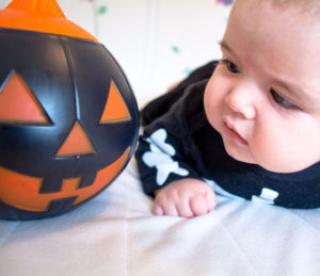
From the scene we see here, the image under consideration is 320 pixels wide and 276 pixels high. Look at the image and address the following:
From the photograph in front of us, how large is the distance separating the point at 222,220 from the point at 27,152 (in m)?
0.36

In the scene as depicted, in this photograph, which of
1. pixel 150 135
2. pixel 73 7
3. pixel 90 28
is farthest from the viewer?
pixel 90 28

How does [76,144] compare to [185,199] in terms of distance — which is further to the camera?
[185,199]

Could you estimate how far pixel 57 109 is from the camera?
0.42 m

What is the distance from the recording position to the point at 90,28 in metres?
1.82

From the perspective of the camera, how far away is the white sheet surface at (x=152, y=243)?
449 millimetres

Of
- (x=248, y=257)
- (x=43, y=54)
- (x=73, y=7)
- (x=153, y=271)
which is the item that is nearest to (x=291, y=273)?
(x=248, y=257)

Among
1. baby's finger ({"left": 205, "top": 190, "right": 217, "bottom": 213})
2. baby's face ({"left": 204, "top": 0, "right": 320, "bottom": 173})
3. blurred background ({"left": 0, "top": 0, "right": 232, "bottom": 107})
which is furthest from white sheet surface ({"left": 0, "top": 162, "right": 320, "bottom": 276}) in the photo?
blurred background ({"left": 0, "top": 0, "right": 232, "bottom": 107})

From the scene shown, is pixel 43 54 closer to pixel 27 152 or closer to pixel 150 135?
pixel 27 152

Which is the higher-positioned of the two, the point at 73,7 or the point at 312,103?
the point at 312,103

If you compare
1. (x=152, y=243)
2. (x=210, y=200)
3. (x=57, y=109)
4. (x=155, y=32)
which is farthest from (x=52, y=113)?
(x=155, y=32)

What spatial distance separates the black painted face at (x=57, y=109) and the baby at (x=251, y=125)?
195mm

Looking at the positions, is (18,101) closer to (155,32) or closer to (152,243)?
(152,243)

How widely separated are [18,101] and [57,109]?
0.15 feet

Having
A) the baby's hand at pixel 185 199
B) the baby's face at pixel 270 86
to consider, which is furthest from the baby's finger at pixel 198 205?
the baby's face at pixel 270 86
